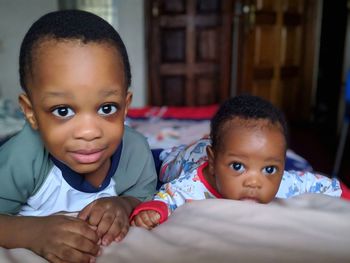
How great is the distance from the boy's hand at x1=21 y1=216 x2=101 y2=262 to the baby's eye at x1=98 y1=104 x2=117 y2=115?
173 millimetres

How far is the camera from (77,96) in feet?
1.97

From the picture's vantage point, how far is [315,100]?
5.53 metres

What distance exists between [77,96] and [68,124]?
0.05 meters

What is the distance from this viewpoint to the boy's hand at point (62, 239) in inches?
21.5

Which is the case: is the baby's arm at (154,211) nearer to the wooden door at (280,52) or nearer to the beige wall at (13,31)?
the beige wall at (13,31)

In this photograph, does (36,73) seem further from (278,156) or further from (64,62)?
(278,156)

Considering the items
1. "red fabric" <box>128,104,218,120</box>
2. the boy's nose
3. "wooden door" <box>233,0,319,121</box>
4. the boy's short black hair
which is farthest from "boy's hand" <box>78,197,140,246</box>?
"wooden door" <box>233,0,319,121</box>

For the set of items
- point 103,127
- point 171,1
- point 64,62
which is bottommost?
point 103,127

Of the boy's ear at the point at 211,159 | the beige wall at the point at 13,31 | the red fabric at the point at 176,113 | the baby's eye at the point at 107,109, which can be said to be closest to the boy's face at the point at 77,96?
the baby's eye at the point at 107,109

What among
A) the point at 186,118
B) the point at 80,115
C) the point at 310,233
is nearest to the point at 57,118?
the point at 80,115

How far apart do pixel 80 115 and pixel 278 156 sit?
43 cm

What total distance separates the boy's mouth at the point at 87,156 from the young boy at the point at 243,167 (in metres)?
0.14

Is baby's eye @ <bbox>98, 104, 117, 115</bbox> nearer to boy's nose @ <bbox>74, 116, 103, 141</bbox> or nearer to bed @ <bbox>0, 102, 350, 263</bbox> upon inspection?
boy's nose @ <bbox>74, 116, 103, 141</bbox>

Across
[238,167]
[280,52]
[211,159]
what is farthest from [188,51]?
[238,167]
